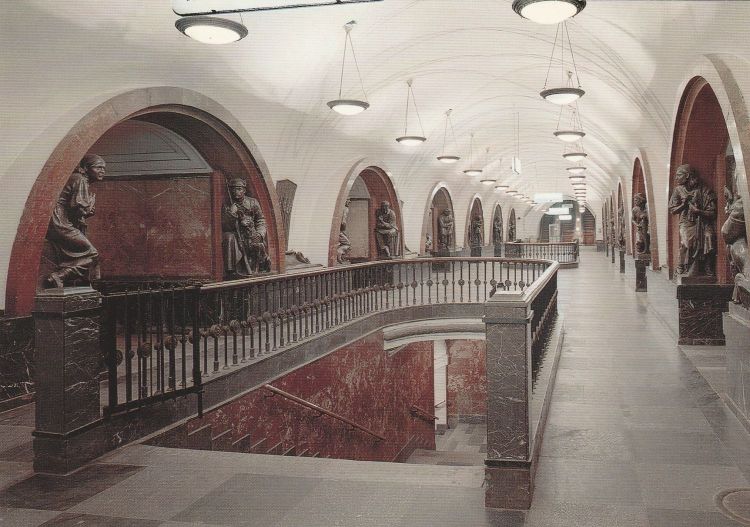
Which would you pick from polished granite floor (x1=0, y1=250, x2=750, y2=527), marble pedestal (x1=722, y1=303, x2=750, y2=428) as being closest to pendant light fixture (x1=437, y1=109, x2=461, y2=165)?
polished granite floor (x1=0, y1=250, x2=750, y2=527)

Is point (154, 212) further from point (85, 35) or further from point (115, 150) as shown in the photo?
point (85, 35)

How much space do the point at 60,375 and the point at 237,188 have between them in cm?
593

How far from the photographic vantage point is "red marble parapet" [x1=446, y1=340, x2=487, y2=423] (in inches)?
669

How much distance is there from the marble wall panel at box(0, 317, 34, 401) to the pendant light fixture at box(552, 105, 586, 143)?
10.8 metres

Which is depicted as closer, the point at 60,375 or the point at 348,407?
the point at 60,375

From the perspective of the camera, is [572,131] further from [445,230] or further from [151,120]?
[445,230]

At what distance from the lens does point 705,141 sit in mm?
8570

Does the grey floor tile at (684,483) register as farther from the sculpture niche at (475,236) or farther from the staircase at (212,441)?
the sculpture niche at (475,236)

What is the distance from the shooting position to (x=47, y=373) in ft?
13.1

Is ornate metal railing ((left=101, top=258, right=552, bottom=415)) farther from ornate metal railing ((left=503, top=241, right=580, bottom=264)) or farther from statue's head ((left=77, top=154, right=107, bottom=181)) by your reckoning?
ornate metal railing ((left=503, top=241, right=580, bottom=264))

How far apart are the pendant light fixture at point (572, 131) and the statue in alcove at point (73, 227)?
9728 millimetres

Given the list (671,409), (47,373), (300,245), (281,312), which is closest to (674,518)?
(671,409)

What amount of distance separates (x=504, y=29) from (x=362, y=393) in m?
6.34

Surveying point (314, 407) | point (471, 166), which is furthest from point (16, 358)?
point (471, 166)
